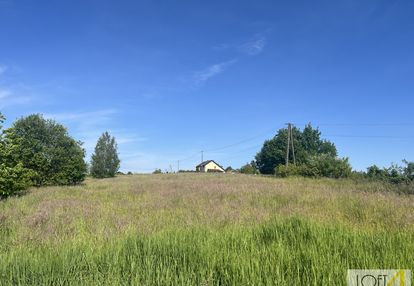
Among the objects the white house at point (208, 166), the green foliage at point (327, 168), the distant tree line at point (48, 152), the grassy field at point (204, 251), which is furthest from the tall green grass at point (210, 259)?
the white house at point (208, 166)

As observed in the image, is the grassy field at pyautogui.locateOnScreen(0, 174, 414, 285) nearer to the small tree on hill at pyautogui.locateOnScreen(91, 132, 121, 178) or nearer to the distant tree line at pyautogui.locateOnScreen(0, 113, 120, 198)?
the distant tree line at pyautogui.locateOnScreen(0, 113, 120, 198)

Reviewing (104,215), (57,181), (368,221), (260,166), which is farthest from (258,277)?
(260,166)

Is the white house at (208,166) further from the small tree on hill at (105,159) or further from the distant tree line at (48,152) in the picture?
the distant tree line at (48,152)

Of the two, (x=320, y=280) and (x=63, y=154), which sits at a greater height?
(x=63, y=154)

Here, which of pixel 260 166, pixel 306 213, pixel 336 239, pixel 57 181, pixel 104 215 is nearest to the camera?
pixel 336 239

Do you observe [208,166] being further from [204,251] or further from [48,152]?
[204,251]

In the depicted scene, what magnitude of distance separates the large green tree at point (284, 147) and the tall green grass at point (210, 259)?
76763 millimetres

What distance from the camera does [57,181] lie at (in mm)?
26234

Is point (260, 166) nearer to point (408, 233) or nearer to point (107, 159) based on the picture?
point (107, 159)


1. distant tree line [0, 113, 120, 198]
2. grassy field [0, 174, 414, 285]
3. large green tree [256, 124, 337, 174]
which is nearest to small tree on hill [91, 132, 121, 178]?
distant tree line [0, 113, 120, 198]

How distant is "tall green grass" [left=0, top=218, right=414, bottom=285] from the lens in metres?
3.61

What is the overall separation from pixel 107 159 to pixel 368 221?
58363 millimetres

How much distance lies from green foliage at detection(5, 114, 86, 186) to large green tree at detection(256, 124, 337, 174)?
6039cm

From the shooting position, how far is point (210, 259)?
4.18 metres
